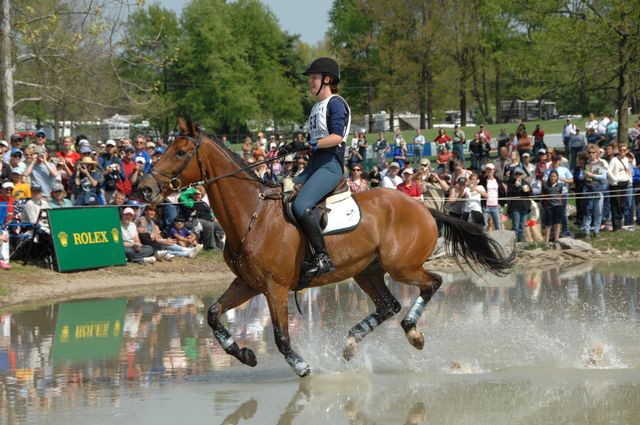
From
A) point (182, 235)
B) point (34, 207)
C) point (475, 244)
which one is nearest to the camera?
point (475, 244)

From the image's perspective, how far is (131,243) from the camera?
1867 centimetres

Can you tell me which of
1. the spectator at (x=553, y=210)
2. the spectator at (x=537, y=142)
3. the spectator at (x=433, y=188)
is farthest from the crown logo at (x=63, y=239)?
the spectator at (x=537, y=142)

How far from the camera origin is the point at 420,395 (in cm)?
870

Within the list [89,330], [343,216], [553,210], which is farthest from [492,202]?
[343,216]

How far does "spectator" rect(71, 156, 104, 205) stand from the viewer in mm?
19297

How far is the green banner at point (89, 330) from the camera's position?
11.3m

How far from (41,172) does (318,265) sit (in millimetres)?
11310

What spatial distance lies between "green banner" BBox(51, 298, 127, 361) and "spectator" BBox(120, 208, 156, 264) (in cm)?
283

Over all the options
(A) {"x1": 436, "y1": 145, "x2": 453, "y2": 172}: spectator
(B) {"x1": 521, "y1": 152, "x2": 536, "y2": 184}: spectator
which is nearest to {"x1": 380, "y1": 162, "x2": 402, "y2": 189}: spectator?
(B) {"x1": 521, "y1": 152, "x2": 536, "y2": 184}: spectator

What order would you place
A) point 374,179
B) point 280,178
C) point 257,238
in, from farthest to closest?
point 374,179 < point 280,178 < point 257,238

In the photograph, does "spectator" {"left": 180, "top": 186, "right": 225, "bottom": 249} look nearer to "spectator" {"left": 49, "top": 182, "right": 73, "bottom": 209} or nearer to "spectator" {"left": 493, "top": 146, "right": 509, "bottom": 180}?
"spectator" {"left": 49, "top": 182, "right": 73, "bottom": 209}

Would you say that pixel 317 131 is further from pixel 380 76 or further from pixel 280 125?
pixel 280 125

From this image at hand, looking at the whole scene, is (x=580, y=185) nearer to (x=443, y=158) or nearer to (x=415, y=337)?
(x=443, y=158)

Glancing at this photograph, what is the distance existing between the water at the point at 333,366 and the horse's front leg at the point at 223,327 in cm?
25
